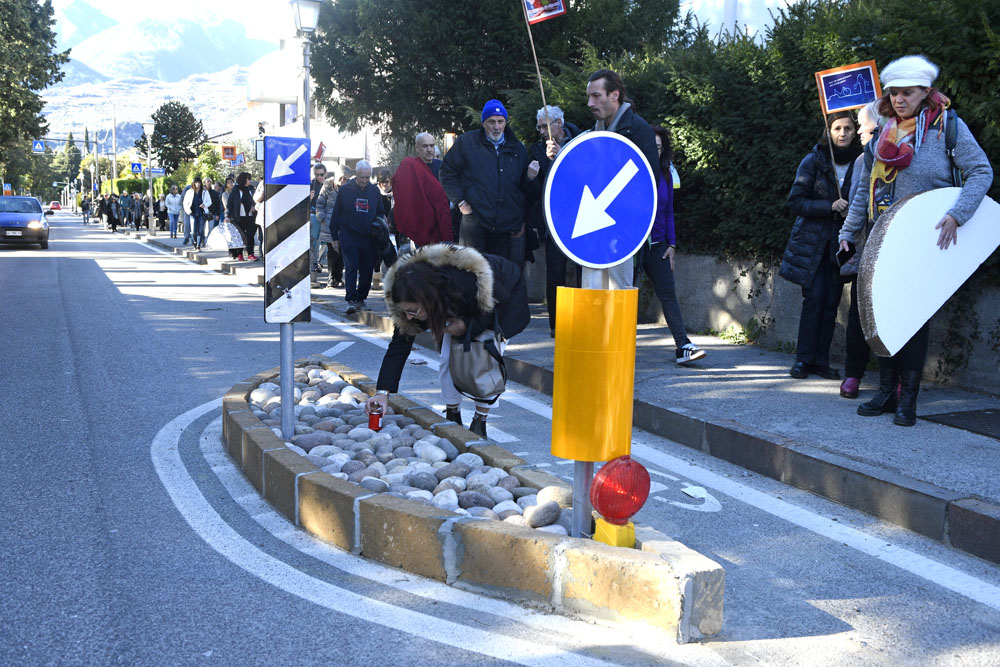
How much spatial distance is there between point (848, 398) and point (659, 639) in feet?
12.2

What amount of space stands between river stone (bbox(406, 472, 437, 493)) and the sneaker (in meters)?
3.77

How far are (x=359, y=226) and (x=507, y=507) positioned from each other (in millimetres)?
8680

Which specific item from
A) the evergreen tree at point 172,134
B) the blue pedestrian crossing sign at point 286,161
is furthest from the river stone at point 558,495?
the evergreen tree at point 172,134

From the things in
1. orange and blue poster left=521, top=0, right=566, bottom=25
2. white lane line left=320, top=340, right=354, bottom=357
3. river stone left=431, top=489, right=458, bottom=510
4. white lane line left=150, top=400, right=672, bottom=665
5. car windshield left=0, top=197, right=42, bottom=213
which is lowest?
white lane line left=150, top=400, right=672, bottom=665

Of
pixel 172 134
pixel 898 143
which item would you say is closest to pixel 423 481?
pixel 898 143

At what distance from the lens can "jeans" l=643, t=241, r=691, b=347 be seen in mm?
7723

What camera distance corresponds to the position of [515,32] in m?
17.4

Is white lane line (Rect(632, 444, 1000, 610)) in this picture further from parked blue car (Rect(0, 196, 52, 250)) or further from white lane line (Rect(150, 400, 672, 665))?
parked blue car (Rect(0, 196, 52, 250))

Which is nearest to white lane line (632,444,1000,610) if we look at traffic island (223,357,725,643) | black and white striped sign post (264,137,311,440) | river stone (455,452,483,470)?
traffic island (223,357,725,643)

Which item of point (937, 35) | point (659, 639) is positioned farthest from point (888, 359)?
point (659, 639)

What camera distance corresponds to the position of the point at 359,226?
1225 centimetres

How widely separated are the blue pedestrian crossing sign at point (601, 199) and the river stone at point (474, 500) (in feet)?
3.83

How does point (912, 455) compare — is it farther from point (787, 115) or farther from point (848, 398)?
point (787, 115)

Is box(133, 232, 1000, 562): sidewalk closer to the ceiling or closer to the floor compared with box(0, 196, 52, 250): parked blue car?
closer to the floor
